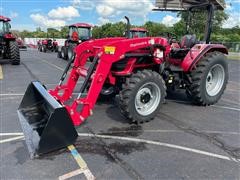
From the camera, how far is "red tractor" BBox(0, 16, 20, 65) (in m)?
13.9

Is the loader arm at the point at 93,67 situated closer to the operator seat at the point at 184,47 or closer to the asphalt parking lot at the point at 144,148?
the asphalt parking lot at the point at 144,148

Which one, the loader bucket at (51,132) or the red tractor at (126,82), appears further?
the red tractor at (126,82)

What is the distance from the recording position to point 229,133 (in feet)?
14.9

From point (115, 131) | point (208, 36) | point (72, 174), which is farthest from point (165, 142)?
point (208, 36)

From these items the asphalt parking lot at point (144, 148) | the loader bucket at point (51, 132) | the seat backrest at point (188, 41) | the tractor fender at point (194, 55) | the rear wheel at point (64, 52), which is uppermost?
the seat backrest at point (188, 41)

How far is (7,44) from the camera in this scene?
14.5 meters

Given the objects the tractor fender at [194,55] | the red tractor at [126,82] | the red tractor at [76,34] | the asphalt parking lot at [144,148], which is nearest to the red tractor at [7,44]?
the red tractor at [76,34]

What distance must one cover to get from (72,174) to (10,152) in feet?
3.78

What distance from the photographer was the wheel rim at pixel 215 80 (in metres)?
6.31

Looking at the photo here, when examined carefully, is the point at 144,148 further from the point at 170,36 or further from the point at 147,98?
the point at 170,36

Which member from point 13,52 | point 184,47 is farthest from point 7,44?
point 184,47

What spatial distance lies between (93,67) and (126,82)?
639 millimetres

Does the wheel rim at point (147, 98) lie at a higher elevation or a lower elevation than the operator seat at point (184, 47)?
lower

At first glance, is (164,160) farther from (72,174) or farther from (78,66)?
(78,66)
